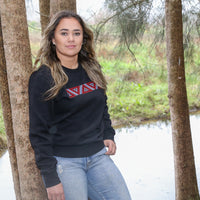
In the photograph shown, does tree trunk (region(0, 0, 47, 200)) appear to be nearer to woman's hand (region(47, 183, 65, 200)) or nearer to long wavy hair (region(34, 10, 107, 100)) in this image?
long wavy hair (region(34, 10, 107, 100))

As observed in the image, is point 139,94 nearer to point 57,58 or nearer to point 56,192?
point 57,58

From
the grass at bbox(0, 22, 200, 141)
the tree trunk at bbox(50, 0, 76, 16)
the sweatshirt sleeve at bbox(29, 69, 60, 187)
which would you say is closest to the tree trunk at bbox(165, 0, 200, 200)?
the tree trunk at bbox(50, 0, 76, 16)

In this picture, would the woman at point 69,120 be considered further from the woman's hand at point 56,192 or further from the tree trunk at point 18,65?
the tree trunk at point 18,65

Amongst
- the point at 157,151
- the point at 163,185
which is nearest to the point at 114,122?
the point at 157,151

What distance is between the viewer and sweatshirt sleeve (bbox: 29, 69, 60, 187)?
1.26 metres

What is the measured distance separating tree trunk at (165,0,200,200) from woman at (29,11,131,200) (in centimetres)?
183

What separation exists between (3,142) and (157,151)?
303 cm

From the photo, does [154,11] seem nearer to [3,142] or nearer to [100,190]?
[100,190]

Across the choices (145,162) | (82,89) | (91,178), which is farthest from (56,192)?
(145,162)

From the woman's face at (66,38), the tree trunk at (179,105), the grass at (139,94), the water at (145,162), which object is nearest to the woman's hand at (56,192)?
the woman's face at (66,38)

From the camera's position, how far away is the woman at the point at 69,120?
127 cm

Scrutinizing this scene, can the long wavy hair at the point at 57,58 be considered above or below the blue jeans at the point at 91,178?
above

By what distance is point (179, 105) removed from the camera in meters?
3.25

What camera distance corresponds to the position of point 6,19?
59.4 inches
